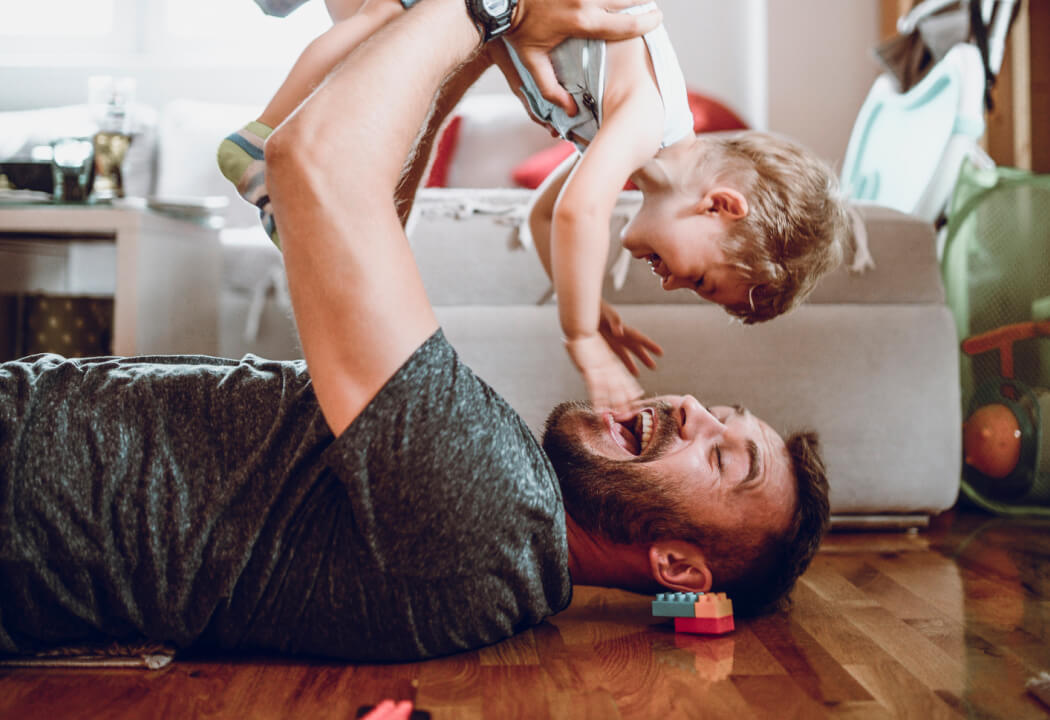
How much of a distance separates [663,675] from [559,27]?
79cm

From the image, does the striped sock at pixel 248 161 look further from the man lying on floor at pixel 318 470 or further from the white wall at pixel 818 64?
the white wall at pixel 818 64

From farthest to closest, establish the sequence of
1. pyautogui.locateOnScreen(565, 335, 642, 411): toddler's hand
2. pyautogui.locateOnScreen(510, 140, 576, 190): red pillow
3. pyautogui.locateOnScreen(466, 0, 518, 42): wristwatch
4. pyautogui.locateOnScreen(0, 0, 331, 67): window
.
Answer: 1. pyautogui.locateOnScreen(0, 0, 331, 67): window
2. pyautogui.locateOnScreen(510, 140, 576, 190): red pillow
3. pyautogui.locateOnScreen(565, 335, 642, 411): toddler's hand
4. pyautogui.locateOnScreen(466, 0, 518, 42): wristwatch

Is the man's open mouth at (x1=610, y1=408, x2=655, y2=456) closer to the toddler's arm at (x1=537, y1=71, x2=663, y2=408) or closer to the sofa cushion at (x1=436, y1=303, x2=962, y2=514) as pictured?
the toddler's arm at (x1=537, y1=71, x2=663, y2=408)

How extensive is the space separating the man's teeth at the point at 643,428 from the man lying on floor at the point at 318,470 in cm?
18

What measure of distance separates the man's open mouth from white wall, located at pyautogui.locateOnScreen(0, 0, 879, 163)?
235 centimetres

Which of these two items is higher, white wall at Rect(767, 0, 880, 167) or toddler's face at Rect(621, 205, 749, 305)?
white wall at Rect(767, 0, 880, 167)

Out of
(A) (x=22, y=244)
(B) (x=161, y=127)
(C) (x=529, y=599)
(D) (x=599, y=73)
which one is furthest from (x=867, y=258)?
(B) (x=161, y=127)

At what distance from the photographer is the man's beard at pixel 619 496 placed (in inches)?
40.1

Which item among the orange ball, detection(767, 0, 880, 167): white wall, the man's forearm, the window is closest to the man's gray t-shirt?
the man's forearm

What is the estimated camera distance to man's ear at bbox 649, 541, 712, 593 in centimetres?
105

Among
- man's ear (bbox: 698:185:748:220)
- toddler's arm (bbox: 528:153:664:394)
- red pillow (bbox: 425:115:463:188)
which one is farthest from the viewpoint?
red pillow (bbox: 425:115:463:188)

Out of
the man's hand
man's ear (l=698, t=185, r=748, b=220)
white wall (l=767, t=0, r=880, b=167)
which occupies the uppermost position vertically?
white wall (l=767, t=0, r=880, b=167)

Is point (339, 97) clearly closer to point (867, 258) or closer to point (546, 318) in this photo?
point (546, 318)

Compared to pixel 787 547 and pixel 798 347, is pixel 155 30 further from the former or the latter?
pixel 787 547
